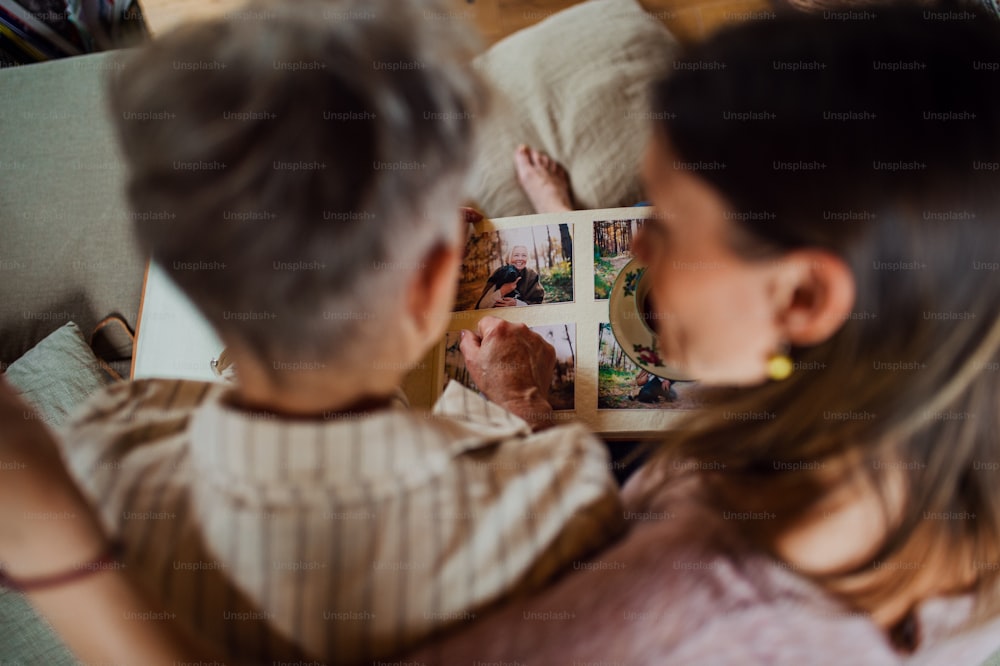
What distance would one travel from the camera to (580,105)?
115cm

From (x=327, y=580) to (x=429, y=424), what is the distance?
0.47 feet

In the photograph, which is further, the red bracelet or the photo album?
the photo album

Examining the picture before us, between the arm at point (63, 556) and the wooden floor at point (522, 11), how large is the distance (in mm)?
1343

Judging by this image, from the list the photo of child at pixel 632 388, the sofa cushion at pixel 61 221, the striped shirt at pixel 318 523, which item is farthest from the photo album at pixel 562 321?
the striped shirt at pixel 318 523

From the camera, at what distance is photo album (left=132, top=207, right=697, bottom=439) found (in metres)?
0.91

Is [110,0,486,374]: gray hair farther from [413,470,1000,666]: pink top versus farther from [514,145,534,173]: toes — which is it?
[514,145,534,173]: toes

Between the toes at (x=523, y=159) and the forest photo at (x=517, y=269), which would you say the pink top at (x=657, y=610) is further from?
the toes at (x=523, y=159)

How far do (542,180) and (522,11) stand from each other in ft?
2.23

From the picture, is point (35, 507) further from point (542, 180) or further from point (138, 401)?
point (542, 180)

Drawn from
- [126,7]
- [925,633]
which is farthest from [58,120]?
[925,633]

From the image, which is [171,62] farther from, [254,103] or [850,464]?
[850,464]

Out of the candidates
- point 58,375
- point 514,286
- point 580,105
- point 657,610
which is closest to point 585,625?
point 657,610

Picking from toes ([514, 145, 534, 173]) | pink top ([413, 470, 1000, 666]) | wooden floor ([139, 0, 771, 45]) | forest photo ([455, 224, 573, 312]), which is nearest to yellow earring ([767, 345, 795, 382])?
pink top ([413, 470, 1000, 666])

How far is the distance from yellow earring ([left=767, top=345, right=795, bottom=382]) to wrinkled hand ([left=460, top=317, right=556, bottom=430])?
364mm
